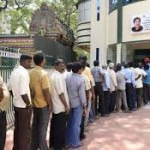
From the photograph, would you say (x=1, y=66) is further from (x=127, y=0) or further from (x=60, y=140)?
(x=127, y=0)

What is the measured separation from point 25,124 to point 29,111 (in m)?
0.25

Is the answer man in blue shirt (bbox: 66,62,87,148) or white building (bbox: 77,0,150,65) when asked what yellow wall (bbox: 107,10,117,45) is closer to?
white building (bbox: 77,0,150,65)

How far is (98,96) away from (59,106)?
17.5 feet

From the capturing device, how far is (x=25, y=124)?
22.3 ft

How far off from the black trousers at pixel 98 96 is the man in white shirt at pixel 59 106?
467 centimetres

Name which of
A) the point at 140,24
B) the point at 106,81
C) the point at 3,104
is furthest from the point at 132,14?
the point at 3,104

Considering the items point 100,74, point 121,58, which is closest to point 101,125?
point 100,74

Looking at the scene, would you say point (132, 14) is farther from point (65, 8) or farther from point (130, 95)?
point (65, 8)

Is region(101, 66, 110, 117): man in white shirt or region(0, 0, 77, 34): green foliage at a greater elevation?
region(0, 0, 77, 34): green foliage

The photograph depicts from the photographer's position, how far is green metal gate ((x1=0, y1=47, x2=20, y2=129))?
9.25 meters

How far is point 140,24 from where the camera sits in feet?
71.1

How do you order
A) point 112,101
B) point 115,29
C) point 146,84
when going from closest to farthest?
1. point 112,101
2. point 146,84
3. point 115,29

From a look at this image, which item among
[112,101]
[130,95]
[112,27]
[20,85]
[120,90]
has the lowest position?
[112,101]

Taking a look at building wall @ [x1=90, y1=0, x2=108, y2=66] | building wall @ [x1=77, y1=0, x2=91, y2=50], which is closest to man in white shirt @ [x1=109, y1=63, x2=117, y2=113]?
building wall @ [x1=90, y1=0, x2=108, y2=66]
